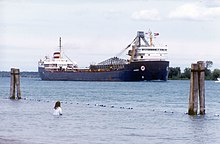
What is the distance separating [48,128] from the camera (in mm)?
29188

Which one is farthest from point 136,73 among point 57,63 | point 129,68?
point 57,63

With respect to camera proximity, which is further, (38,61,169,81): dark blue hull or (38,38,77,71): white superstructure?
(38,38,77,71): white superstructure

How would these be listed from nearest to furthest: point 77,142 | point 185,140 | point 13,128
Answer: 1. point 77,142
2. point 185,140
3. point 13,128

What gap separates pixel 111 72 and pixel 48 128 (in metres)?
116

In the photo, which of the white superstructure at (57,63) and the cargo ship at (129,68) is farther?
the white superstructure at (57,63)

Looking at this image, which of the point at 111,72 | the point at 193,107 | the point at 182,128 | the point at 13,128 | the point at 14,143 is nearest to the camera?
the point at 14,143

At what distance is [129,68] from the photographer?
13850cm

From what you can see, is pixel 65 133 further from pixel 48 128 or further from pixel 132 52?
pixel 132 52

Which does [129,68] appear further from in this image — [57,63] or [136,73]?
[57,63]

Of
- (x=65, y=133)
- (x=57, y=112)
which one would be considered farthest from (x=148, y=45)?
(x=65, y=133)

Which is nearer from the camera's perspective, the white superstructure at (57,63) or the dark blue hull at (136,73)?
the dark blue hull at (136,73)

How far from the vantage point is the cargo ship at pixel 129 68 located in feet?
452

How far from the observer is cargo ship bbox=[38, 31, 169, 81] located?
13775 cm

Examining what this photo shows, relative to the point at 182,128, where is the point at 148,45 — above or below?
above
